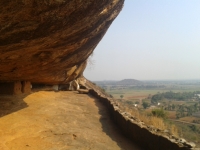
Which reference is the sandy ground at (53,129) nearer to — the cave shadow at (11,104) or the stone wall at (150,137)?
the cave shadow at (11,104)

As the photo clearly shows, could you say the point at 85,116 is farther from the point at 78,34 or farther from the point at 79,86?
the point at 79,86

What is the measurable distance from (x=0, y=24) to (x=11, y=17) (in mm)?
340

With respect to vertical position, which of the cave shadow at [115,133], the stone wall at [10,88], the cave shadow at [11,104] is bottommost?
the cave shadow at [115,133]

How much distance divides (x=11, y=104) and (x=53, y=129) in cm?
366

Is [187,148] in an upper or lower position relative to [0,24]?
lower

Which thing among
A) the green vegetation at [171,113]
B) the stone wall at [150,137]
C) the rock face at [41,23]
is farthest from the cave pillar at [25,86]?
the stone wall at [150,137]

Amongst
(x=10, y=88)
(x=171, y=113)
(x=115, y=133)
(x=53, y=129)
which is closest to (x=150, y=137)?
(x=115, y=133)

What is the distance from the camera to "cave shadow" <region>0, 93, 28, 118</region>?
919 centimetres

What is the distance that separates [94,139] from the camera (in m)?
7.12

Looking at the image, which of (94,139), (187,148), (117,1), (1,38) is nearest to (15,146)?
(94,139)

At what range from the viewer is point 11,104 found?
1014cm

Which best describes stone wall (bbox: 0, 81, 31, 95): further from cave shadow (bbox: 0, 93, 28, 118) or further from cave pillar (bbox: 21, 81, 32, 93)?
cave pillar (bbox: 21, 81, 32, 93)

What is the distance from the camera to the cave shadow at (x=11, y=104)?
9188 millimetres

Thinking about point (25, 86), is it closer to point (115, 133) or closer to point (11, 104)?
point (11, 104)
